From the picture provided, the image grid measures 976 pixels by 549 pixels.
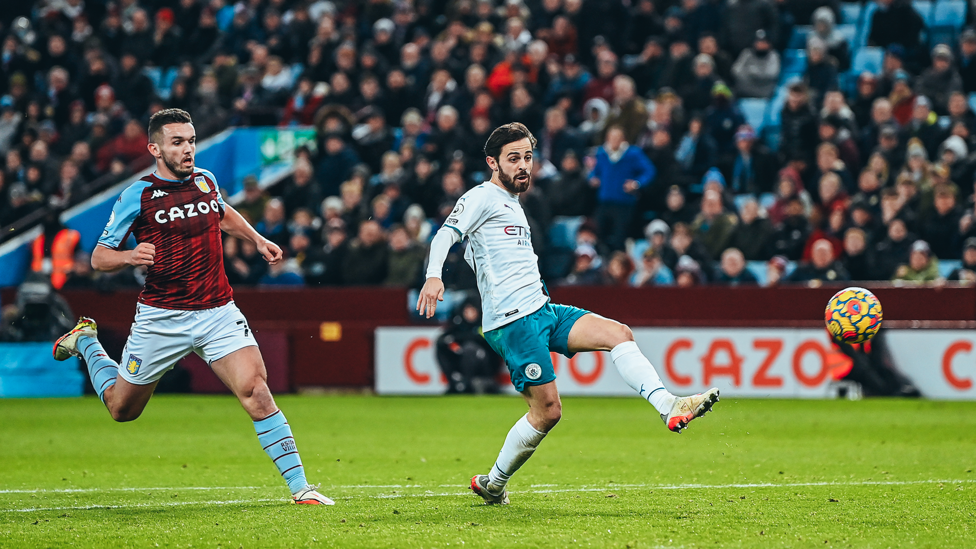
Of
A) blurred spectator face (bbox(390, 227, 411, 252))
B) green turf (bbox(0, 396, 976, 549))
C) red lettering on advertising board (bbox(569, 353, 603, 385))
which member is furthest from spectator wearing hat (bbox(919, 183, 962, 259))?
blurred spectator face (bbox(390, 227, 411, 252))

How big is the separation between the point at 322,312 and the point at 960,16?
1058cm

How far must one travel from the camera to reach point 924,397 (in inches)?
601

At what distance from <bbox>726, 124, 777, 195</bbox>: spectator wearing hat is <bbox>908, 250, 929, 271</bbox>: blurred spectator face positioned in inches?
104

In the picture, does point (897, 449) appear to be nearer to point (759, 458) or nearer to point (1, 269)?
point (759, 458)

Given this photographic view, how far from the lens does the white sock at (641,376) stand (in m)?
6.63

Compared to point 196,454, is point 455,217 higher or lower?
higher

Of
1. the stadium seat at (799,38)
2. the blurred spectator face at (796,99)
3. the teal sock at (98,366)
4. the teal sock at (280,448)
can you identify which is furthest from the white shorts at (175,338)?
the stadium seat at (799,38)

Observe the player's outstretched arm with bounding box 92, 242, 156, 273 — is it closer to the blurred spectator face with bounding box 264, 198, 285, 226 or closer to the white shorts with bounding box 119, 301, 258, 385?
the white shorts with bounding box 119, 301, 258, 385

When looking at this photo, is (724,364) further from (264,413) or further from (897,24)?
(264,413)

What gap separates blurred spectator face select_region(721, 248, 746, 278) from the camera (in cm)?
1606

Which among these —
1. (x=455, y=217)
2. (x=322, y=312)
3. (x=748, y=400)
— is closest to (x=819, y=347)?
(x=748, y=400)

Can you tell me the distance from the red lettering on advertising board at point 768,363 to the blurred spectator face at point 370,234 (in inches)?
209

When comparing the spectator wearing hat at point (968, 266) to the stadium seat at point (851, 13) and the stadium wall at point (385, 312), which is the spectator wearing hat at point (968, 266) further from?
the stadium seat at point (851, 13)

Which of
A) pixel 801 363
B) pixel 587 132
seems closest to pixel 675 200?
pixel 587 132
